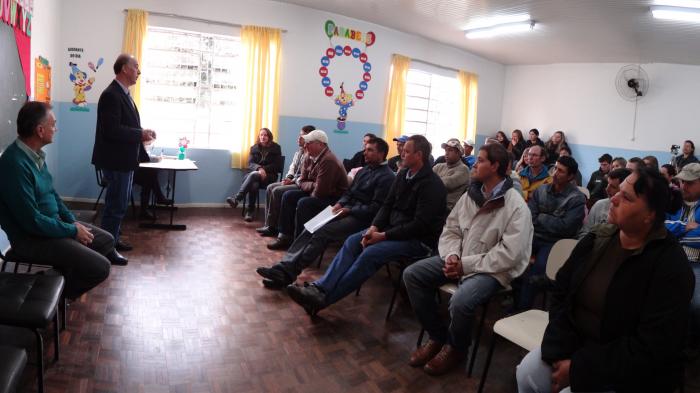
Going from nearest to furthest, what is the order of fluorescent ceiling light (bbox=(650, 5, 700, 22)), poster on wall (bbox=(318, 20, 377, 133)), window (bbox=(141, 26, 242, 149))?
fluorescent ceiling light (bbox=(650, 5, 700, 22)), window (bbox=(141, 26, 242, 149)), poster on wall (bbox=(318, 20, 377, 133))

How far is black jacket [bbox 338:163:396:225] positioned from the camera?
3.60 meters

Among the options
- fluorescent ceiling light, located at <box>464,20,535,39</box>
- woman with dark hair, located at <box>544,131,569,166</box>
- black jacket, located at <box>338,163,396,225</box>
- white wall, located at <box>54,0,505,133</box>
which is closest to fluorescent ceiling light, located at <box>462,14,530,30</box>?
→ fluorescent ceiling light, located at <box>464,20,535,39</box>

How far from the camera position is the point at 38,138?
2424 millimetres

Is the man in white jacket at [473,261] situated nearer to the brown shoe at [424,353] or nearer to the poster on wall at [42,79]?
the brown shoe at [424,353]

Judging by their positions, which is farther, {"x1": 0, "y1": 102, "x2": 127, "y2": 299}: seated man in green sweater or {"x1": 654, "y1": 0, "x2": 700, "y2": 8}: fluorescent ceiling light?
{"x1": 654, "y1": 0, "x2": 700, "y2": 8}: fluorescent ceiling light

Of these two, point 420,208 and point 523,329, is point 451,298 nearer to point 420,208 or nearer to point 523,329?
point 523,329

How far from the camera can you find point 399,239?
307 centimetres

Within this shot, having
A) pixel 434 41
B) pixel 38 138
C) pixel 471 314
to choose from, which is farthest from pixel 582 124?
pixel 38 138

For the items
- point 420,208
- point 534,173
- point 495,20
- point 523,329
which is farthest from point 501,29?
point 523,329

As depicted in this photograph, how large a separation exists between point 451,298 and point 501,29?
5.33 metres

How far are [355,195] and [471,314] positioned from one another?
5.33 feet

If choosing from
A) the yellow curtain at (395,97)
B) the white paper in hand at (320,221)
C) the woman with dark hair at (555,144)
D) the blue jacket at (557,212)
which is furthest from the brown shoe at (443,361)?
the woman with dark hair at (555,144)

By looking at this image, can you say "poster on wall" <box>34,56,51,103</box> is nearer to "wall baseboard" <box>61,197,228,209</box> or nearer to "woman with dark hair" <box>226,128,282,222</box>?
"wall baseboard" <box>61,197,228,209</box>

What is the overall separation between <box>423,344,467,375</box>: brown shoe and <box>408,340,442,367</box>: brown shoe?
52mm
